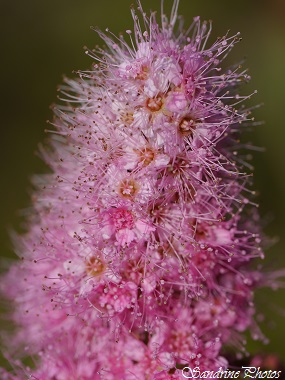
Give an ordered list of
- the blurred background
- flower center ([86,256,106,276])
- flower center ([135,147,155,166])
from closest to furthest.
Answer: flower center ([135,147,155,166]) < flower center ([86,256,106,276]) < the blurred background

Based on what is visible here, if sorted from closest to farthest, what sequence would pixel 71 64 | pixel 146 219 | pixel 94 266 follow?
pixel 146 219, pixel 94 266, pixel 71 64

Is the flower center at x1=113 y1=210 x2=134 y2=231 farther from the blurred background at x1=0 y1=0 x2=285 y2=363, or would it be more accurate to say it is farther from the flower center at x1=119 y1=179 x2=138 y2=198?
the blurred background at x1=0 y1=0 x2=285 y2=363

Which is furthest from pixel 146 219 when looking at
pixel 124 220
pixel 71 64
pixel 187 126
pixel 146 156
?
pixel 71 64

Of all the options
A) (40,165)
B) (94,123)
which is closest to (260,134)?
(40,165)

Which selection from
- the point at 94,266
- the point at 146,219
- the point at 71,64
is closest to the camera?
the point at 146,219

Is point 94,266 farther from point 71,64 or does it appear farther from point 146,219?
point 71,64

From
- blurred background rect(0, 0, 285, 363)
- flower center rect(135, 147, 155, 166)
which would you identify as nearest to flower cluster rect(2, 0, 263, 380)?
flower center rect(135, 147, 155, 166)

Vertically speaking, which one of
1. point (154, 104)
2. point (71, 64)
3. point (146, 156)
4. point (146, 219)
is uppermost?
point (154, 104)
